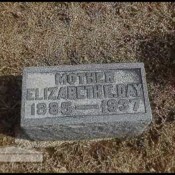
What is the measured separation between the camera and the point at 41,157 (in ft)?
12.4

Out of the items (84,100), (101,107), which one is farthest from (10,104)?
(101,107)

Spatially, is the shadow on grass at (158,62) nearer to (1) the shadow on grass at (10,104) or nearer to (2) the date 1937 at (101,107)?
(2) the date 1937 at (101,107)

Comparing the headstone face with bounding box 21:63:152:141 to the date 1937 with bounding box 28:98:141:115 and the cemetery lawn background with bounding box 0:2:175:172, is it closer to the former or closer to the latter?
the date 1937 with bounding box 28:98:141:115

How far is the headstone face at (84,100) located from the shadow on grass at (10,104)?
354 millimetres

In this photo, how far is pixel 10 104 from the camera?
160 inches

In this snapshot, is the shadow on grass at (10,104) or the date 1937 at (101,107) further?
the shadow on grass at (10,104)

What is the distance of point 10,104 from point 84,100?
3.17 feet

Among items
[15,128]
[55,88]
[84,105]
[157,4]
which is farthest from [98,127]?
[157,4]

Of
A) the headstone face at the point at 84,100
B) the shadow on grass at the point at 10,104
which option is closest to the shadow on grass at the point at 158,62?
the headstone face at the point at 84,100

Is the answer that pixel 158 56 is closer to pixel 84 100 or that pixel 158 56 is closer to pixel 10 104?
pixel 84 100

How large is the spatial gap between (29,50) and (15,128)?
38.7 inches

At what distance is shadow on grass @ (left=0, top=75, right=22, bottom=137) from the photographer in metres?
3.93

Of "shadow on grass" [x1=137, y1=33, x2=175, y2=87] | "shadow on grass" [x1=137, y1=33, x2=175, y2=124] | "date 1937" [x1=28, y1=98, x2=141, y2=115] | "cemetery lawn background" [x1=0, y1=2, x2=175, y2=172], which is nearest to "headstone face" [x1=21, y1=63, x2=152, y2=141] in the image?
"date 1937" [x1=28, y1=98, x2=141, y2=115]

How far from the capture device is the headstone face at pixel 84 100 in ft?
11.2
